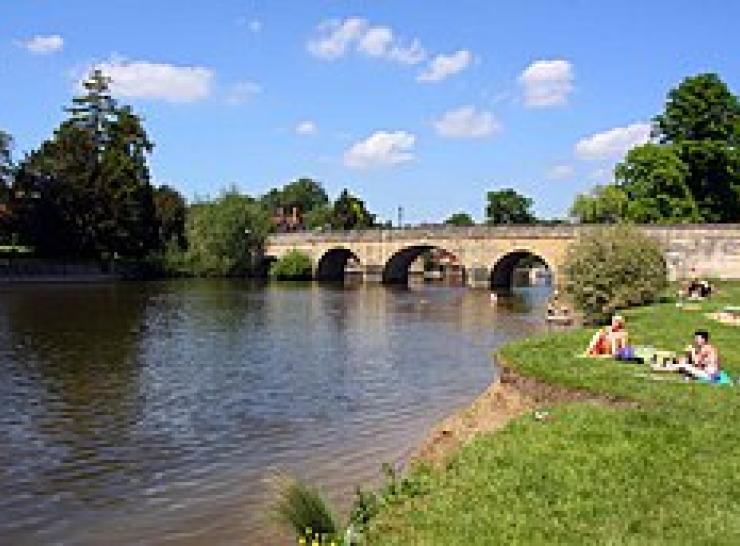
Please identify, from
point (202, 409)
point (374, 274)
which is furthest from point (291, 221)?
point (202, 409)

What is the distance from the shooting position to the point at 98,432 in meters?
17.7

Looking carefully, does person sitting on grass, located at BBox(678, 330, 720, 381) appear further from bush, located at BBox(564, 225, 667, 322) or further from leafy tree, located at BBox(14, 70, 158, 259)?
leafy tree, located at BBox(14, 70, 158, 259)

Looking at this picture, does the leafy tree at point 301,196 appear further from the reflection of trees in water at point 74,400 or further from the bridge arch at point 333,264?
the reflection of trees in water at point 74,400

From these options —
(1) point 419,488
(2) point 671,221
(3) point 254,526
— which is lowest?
(3) point 254,526

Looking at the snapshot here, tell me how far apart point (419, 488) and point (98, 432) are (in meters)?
9.81

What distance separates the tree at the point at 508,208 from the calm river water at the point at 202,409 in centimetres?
9835

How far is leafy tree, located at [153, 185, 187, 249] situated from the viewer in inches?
3578

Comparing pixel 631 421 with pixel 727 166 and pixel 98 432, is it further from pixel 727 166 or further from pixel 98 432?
pixel 727 166

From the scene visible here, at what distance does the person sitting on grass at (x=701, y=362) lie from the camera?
50.0 ft

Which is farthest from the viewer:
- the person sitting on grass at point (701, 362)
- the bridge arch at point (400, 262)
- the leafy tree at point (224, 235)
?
the leafy tree at point (224, 235)

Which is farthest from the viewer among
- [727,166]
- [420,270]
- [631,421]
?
[420,270]

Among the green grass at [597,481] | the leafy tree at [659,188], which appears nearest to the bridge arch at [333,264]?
the leafy tree at [659,188]

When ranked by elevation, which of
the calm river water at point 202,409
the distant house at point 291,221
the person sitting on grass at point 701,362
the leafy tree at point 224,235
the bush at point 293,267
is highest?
the distant house at point 291,221

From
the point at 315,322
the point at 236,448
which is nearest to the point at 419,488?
the point at 236,448
